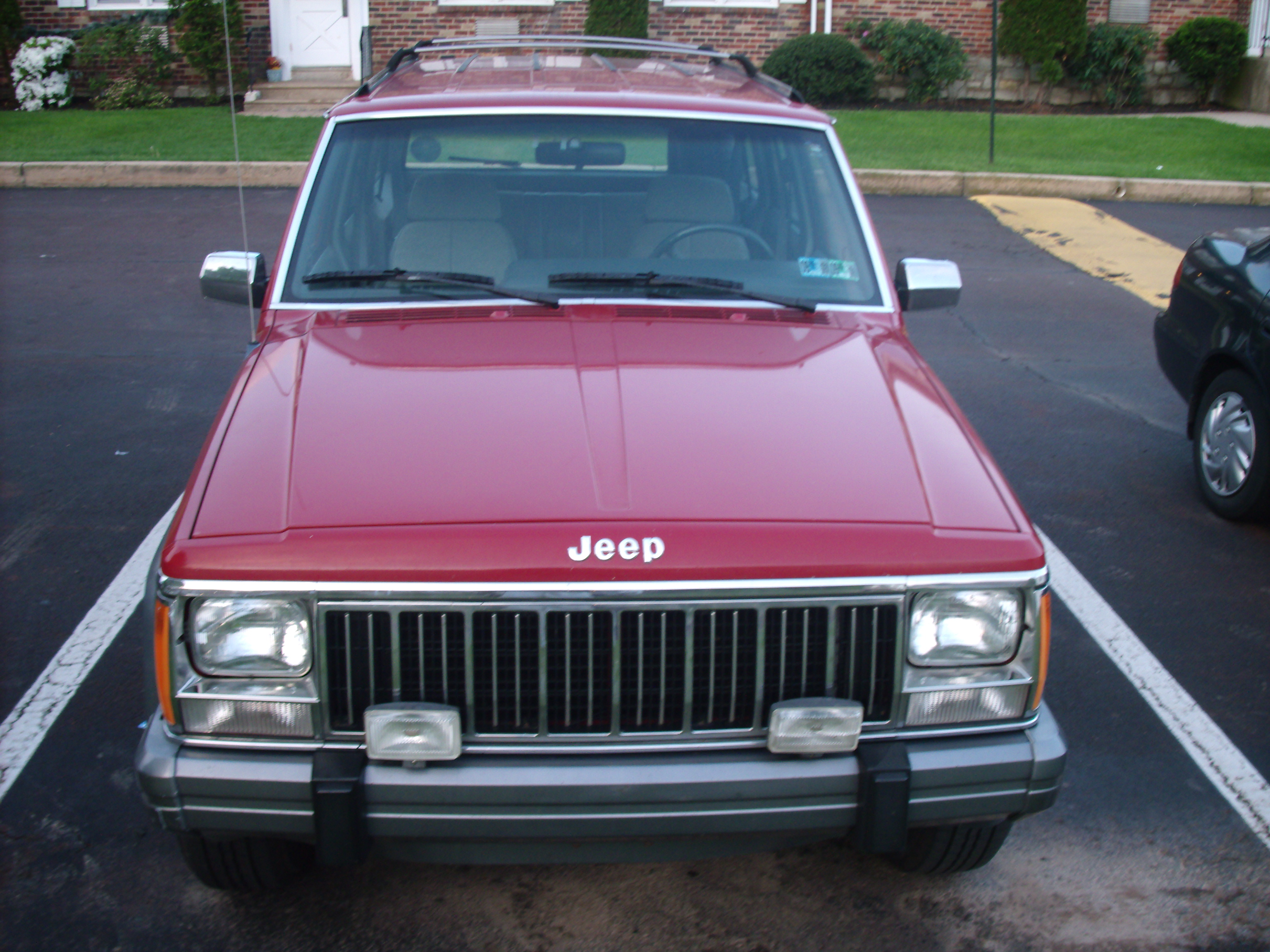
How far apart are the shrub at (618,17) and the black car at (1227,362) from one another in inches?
508

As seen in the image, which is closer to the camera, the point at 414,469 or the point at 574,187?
the point at 414,469

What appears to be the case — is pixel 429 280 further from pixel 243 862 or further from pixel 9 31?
pixel 9 31

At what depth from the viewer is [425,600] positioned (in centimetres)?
237

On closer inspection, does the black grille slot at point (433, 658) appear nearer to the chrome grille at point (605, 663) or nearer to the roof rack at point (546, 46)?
the chrome grille at point (605, 663)

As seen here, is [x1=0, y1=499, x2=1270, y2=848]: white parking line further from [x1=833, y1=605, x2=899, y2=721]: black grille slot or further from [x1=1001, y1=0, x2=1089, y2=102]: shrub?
[x1=1001, y1=0, x2=1089, y2=102]: shrub

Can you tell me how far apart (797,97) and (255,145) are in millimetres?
11256

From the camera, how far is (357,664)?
7.94 feet

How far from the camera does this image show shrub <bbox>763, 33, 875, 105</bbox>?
17.3 metres

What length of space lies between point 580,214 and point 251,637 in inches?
71.4

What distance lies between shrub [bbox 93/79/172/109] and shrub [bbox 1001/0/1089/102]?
491 inches

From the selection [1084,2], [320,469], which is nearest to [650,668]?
[320,469]

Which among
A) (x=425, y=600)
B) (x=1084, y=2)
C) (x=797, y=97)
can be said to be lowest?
(x=425, y=600)

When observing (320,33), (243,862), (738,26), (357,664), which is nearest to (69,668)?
(243,862)

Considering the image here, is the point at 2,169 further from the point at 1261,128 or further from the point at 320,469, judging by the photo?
the point at 1261,128
